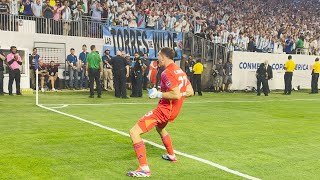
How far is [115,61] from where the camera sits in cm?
1912

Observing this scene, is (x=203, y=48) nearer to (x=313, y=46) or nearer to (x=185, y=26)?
(x=185, y=26)

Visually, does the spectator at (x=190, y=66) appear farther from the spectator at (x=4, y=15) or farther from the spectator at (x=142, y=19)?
the spectator at (x=4, y=15)

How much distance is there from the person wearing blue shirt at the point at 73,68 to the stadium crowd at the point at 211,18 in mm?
1459

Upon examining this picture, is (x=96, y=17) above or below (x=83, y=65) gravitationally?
above

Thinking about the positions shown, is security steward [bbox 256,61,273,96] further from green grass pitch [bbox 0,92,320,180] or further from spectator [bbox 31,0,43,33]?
spectator [bbox 31,0,43,33]

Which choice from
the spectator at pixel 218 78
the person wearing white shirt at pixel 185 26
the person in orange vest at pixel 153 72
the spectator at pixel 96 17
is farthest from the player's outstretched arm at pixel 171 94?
the person wearing white shirt at pixel 185 26

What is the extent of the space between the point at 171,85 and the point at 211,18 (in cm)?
2647

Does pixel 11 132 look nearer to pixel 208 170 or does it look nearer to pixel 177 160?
pixel 177 160

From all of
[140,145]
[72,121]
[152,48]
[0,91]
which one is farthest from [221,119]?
[152,48]

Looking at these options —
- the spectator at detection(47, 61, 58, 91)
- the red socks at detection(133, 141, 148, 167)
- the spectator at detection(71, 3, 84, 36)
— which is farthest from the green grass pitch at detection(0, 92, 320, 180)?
the spectator at detection(71, 3, 84, 36)

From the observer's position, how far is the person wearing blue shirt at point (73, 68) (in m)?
22.6

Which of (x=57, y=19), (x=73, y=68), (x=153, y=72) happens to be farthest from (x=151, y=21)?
(x=73, y=68)

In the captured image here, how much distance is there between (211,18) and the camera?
32.2m

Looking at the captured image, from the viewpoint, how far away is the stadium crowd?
23172mm
